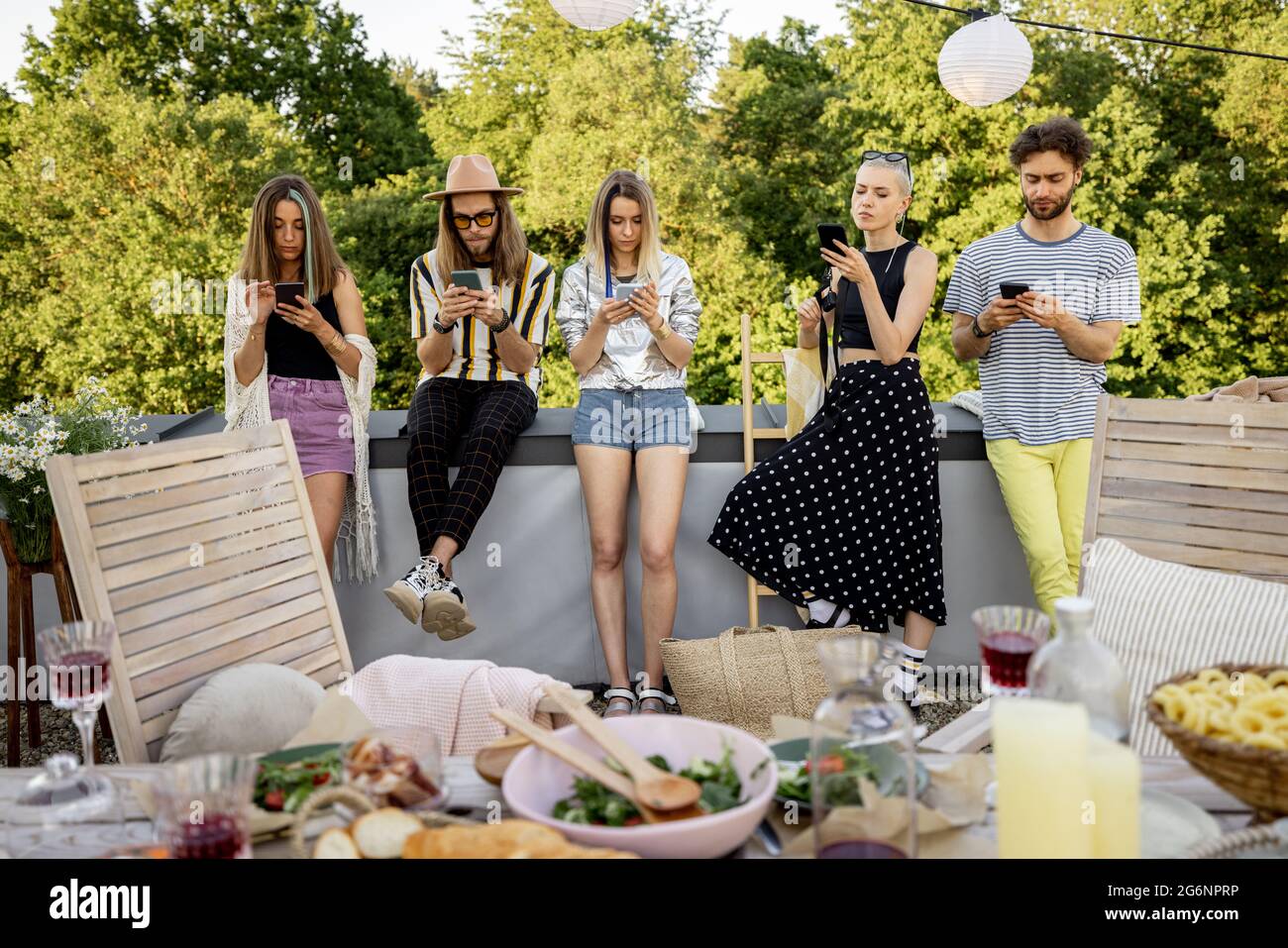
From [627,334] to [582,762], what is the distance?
2234 millimetres

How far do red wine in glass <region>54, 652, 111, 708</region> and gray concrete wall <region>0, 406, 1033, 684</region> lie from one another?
224 centimetres

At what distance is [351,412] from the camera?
131 inches

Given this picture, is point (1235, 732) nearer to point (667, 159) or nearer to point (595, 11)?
point (595, 11)

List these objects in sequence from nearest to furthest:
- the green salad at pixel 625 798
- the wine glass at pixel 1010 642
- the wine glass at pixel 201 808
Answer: the wine glass at pixel 201 808, the green salad at pixel 625 798, the wine glass at pixel 1010 642

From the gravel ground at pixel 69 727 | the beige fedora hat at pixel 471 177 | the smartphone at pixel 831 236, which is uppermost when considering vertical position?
the beige fedora hat at pixel 471 177

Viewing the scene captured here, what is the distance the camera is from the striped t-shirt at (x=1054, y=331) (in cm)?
304

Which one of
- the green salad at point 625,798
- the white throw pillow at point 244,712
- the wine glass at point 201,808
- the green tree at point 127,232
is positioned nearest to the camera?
the wine glass at point 201,808

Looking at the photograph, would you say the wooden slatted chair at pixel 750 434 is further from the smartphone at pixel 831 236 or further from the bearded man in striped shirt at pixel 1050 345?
the bearded man in striped shirt at pixel 1050 345

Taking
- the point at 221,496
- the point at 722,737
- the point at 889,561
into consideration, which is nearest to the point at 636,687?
the point at 889,561

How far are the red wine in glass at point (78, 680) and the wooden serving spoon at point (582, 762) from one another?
0.47 m

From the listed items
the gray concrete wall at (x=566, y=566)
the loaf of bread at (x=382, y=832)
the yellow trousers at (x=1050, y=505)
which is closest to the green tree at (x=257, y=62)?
the gray concrete wall at (x=566, y=566)

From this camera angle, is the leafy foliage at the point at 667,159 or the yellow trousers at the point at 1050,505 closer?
the yellow trousers at the point at 1050,505

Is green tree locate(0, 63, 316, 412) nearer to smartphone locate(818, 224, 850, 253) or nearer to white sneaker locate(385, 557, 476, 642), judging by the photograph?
white sneaker locate(385, 557, 476, 642)

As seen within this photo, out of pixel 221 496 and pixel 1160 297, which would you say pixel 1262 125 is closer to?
pixel 1160 297
